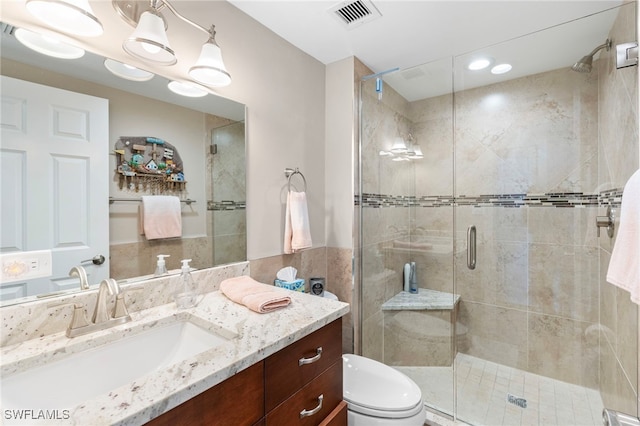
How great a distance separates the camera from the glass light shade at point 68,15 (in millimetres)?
899

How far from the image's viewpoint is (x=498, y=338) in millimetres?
2295

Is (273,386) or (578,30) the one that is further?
(578,30)

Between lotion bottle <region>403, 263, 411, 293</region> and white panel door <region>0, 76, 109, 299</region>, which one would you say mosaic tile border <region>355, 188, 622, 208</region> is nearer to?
lotion bottle <region>403, 263, 411, 293</region>

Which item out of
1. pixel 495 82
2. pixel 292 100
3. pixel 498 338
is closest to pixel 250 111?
pixel 292 100

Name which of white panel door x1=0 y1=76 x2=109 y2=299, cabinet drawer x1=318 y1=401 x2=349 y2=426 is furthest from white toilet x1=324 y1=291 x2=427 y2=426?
white panel door x1=0 y1=76 x2=109 y2=299

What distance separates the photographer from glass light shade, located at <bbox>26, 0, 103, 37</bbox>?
90cm

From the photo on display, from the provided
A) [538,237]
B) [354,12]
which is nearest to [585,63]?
[538,237]

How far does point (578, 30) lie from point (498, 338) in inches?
84.6

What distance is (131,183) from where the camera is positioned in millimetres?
1149

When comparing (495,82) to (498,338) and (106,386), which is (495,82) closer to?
(498,338)

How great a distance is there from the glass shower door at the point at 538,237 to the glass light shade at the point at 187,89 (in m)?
1.76

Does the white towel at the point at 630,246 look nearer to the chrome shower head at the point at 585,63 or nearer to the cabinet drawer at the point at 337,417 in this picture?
the cabinet drawer at the point at 337,417

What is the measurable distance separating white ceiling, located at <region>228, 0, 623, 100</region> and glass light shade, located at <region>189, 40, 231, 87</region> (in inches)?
18.2

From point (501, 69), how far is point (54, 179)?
8.67 feet
